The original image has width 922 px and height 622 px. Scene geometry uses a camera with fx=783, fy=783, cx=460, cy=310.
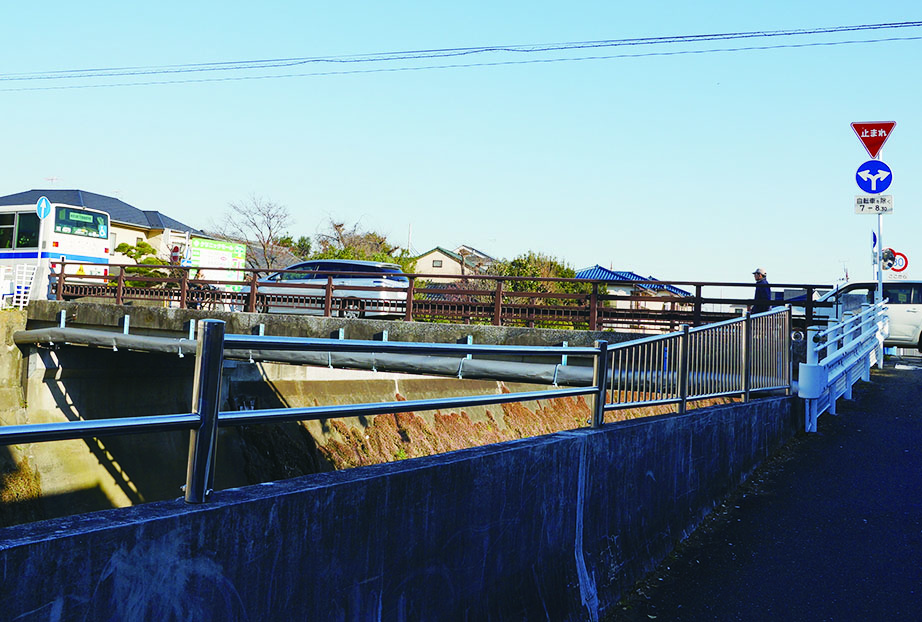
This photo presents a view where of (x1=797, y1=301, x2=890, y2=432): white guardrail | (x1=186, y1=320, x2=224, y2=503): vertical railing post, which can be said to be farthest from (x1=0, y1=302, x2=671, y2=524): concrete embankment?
(x1=186, y1=320, x2=224, y2=503): vertical railing post

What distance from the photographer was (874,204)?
47.1 ft

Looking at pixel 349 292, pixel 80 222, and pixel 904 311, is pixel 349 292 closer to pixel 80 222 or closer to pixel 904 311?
pixel 80 222

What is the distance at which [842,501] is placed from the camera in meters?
6.93

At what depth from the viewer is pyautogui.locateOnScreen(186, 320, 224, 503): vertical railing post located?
2594 mm

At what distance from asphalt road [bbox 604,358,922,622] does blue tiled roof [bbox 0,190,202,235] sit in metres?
37.8

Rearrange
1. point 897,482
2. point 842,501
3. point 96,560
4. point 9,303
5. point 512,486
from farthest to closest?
point 9,303 → point 897,482 → point 842,501 → point 512,486 → point 96,560

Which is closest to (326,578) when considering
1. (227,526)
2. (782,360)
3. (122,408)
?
(227,526)

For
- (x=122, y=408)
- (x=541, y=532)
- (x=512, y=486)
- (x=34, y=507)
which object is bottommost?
(x=34, y=507)

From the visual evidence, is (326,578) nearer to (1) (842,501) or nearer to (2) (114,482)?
(1) (842,501)

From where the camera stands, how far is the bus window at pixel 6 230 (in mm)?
25594

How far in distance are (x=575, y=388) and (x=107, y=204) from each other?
44066mm

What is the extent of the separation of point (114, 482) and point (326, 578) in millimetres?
16029

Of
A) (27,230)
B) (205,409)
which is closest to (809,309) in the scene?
(205,409)

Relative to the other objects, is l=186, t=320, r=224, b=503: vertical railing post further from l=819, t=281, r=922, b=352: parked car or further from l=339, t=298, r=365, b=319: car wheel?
l=819, t=281, r=922, b=352: parked car
